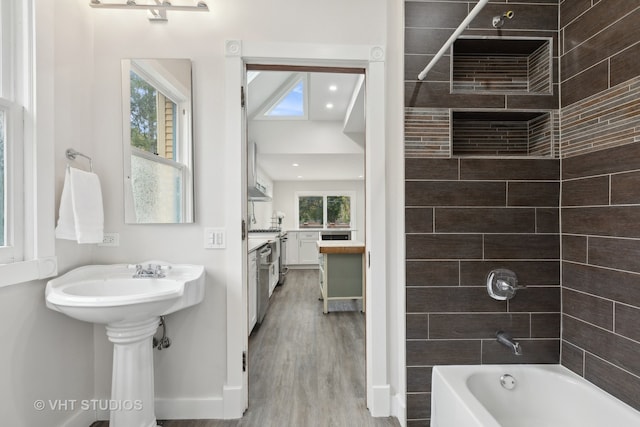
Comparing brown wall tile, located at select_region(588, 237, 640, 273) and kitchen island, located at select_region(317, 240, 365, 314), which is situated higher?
brown wall tile, located at select_region(588, 237, 640, 273)

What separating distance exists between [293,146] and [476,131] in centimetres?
319

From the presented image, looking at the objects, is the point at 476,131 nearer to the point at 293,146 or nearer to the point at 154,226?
the point at 154,226

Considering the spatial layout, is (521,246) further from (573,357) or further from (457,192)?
(573,357)

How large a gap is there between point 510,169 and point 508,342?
906mm

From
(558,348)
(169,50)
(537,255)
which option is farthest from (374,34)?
(558,348)

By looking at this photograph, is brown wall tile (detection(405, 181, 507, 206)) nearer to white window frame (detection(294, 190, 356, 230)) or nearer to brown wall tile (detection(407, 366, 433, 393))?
brown wall tile (detection(407, 366, 433, 393))

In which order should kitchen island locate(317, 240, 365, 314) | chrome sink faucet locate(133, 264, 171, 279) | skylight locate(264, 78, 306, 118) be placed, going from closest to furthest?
chrome sink faucet locate(133, 264, 171, 279), kitchen island locate(317, 240, 365, 314), skylight locate(264, 78, 306, 118)

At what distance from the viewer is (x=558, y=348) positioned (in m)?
1.57

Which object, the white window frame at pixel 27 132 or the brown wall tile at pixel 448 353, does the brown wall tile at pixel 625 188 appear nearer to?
the brown wall tile at pixel 448 353

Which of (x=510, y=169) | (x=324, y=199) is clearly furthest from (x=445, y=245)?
(x=324, y=199)

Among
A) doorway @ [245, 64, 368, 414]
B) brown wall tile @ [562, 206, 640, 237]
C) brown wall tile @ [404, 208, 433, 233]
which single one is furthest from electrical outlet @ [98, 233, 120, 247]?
brown wall tile @ [562, 206, 640, 237]

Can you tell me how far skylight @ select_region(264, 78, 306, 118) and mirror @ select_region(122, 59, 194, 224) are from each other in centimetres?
254

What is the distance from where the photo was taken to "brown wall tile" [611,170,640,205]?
118 centimetres

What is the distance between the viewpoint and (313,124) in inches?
178
